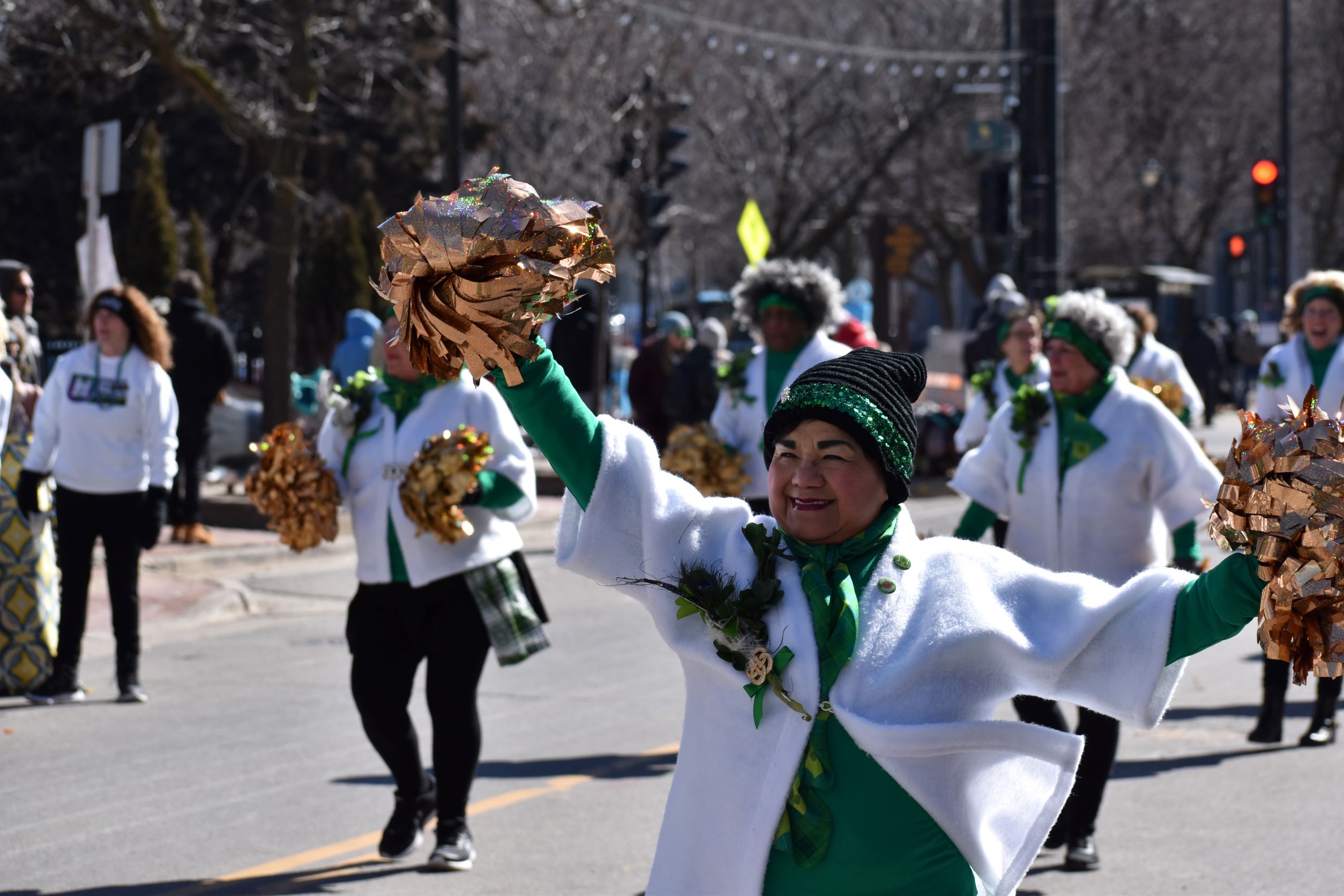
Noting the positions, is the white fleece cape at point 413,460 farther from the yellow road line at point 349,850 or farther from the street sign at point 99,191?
the street sign at point 99,191

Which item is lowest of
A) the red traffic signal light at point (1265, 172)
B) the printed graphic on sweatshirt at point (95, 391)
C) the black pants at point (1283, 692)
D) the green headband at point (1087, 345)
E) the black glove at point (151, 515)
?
the black pants at point (1283, 692)

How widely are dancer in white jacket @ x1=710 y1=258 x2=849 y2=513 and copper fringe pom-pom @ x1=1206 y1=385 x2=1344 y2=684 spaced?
16.4 ft

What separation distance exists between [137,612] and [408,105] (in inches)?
884

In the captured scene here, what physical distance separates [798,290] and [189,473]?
671 cm

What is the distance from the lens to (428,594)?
5781mm

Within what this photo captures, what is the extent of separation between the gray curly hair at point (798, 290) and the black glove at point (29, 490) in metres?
3.38

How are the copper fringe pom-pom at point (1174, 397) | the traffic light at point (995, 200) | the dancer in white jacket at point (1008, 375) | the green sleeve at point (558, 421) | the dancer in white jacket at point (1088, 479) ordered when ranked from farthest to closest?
1. the traffic light at point (995, 200)
2. the dancer in white jacket at point (1008, 375)
3. the copper fringe pom-pom at point (1174, 397)
4. the dancer in white jacket at point (1088, 479)
5. the green sleeve at point (558, 421)

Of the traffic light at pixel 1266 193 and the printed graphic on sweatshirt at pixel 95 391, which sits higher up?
the traffic light at pixel 1266 193

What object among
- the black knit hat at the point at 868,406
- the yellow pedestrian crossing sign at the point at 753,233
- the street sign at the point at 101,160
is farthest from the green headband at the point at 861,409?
the yellow pedestrian crossing sign at the point at 753,233

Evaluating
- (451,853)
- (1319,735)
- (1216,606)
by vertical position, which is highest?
(1216,606)

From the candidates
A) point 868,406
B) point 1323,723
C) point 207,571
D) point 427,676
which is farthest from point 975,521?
Result: point 207,571

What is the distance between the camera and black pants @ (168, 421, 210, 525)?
13.0 metres

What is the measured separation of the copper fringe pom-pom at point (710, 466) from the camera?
7.81 meters

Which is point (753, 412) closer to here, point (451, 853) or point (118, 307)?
point (451, 853)
